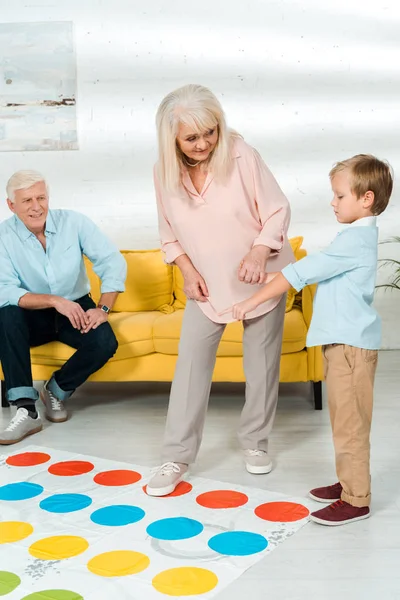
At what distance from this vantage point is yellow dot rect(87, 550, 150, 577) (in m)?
1.95

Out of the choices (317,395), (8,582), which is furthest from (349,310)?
(317,395)

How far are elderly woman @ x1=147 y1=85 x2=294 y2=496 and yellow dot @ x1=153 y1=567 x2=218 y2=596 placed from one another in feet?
1.66

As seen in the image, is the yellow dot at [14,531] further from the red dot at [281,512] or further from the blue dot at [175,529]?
the red dot at [281,512]

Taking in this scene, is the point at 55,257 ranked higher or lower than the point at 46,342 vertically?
higher

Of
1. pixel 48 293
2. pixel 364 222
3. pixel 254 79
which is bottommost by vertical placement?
pixel 48 293

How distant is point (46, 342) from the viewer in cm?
338

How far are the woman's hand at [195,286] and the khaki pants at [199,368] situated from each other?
43mm

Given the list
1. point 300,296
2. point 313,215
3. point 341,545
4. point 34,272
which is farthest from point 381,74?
point 341,545

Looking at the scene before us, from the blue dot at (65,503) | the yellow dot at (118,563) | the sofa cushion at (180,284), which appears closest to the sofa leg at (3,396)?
the sofa cushion at (180,284)

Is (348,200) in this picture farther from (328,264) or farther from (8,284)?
(8,284)

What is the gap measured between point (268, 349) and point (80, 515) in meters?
0.79

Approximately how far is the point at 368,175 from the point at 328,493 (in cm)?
95

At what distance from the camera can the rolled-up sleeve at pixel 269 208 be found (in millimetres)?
2426

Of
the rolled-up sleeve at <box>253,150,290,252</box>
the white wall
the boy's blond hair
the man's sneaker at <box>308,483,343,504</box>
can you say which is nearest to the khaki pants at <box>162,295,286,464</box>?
the rolled-up sleeve at <box>253,150,290,252</box>
